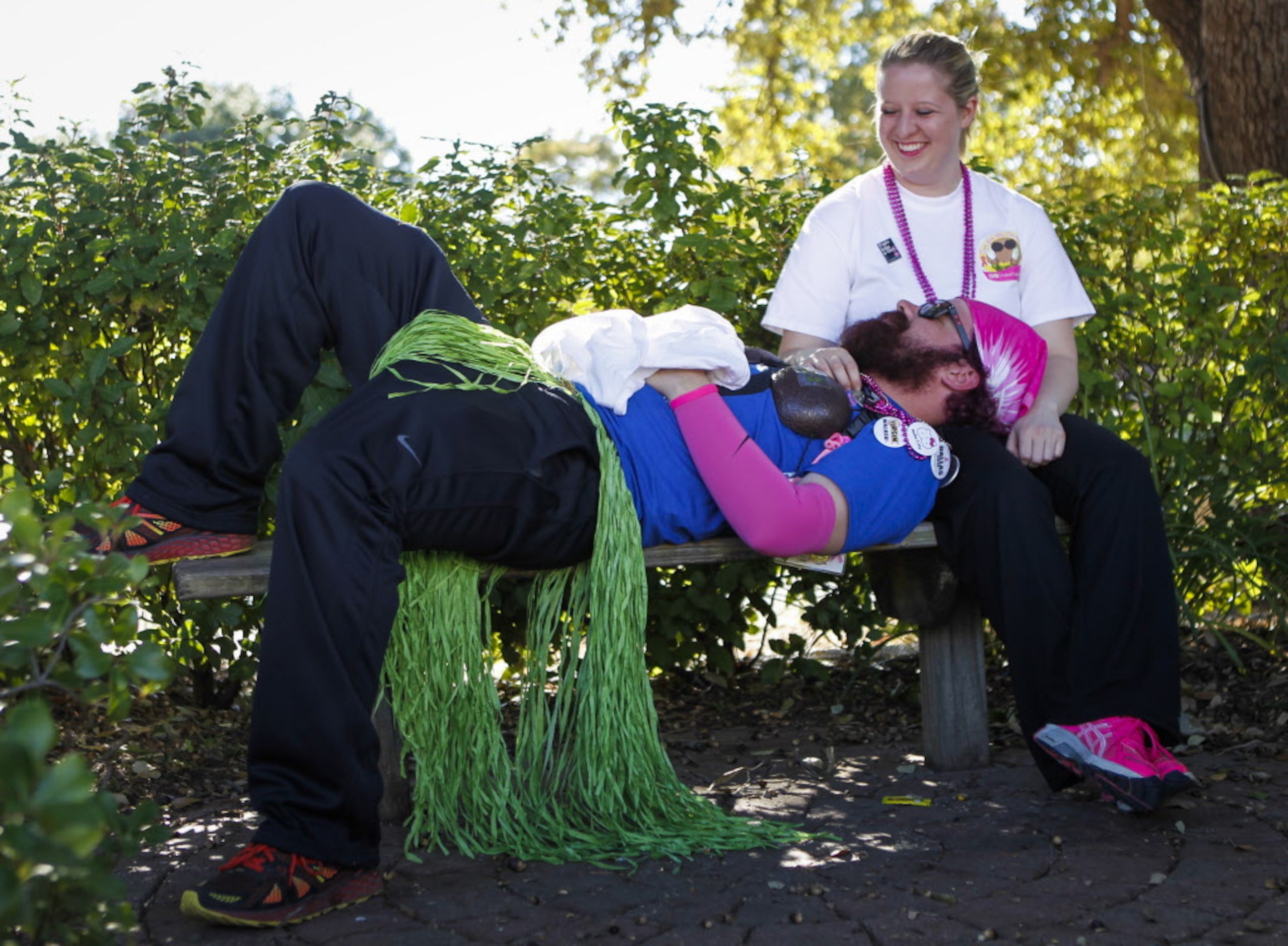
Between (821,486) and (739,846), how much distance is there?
756mm

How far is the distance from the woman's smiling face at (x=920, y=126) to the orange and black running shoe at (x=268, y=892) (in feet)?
7.71

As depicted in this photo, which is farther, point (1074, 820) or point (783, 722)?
point (783, 722)

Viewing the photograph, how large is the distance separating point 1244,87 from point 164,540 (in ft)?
17.1

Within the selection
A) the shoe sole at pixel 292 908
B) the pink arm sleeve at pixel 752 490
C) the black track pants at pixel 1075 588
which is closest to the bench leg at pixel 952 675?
the black track pants at pixel 1075 588

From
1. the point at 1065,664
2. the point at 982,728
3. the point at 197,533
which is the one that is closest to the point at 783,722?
the point at 982,728

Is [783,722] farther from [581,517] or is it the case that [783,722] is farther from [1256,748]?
[581,517]

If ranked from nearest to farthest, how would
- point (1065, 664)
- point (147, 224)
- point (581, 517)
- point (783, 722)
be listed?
point (581, 517) < point (1065, 664) < point (147, 224) < point (783, 722)

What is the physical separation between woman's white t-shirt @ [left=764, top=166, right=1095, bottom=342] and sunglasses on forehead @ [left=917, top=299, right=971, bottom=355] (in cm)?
25

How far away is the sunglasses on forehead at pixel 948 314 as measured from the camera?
3.45 meters

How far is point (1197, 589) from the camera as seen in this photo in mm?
4469

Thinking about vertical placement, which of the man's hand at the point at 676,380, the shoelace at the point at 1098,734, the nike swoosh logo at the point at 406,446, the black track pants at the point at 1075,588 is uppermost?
the man's hand at the point at 676,380

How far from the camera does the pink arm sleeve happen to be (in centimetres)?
290

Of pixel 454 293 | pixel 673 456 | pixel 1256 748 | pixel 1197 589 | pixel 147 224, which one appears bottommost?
pixel 1256 748

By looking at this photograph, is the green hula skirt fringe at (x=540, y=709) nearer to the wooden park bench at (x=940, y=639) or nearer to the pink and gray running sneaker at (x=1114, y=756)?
the wooden park bench at (x=940, y=639)
